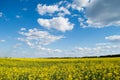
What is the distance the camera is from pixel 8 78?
13.1 m

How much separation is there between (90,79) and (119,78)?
4.79 ft

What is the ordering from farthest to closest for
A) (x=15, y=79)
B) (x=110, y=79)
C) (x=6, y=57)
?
(x=6, y=57) → (x=15, y=79) → (x=110, y=79)

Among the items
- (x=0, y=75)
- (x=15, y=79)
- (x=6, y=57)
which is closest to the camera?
(x=15, y=79)

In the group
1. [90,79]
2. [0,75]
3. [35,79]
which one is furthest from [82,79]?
[0,75]

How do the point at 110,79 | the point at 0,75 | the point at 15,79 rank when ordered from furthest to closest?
the point at 0,75 < the point at 15,79 < the point at 110,79

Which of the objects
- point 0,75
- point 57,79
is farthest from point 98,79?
point 0,75

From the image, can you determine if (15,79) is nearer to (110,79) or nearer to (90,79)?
(90,79)

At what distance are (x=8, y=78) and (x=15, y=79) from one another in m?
0.58

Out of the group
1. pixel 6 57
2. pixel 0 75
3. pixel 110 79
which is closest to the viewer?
pixel 110 79

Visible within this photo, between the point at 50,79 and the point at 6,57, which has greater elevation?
the point at 6,57

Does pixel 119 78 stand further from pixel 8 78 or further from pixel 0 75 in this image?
pixel 0 75

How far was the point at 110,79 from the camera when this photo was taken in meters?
11.9

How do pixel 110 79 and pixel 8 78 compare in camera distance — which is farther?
pixel 8 78

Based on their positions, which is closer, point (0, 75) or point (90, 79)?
point (90, 79)
